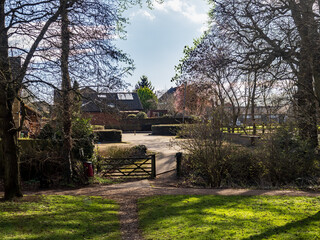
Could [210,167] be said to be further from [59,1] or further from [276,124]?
[59,1]

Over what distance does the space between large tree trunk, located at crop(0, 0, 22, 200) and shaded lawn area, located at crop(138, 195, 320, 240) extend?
11.4 ft

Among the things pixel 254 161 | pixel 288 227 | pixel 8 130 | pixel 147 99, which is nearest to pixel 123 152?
pixel 254 161

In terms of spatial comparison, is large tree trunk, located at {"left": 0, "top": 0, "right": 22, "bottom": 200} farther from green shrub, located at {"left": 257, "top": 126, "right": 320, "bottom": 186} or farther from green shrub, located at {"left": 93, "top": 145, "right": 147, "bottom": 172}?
green shrub, located at {"left": 257, "top": 126, "right": 320, "bottom": 186}

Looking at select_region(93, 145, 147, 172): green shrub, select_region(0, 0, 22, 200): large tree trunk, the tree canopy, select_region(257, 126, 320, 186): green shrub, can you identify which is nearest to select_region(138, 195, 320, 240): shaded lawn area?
select_region(0, 0, 22, 200): large tree trunk

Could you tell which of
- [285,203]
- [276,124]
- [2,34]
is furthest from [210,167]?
[2,34]

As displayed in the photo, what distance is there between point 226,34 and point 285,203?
29.7ft

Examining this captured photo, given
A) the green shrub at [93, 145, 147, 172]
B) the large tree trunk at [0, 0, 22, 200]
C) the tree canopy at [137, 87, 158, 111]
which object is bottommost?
the green shrub at [93, 145, 147, 172]

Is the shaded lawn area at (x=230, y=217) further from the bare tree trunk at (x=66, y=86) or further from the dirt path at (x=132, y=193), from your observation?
the bare tree trunk at (x=66, y=86)

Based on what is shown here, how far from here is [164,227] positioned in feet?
23.9

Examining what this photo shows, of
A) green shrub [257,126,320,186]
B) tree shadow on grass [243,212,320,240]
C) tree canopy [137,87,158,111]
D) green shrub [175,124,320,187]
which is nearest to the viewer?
tree shadow on grass [243,212,320,240]

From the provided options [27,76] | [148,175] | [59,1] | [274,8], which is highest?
[274,8]

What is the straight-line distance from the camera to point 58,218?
25.7 ft

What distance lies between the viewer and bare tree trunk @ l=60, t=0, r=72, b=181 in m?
9.13

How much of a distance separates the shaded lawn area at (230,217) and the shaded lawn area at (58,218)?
35.5 inches
